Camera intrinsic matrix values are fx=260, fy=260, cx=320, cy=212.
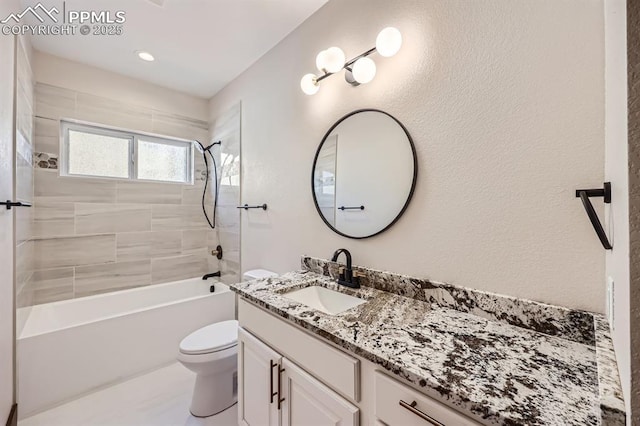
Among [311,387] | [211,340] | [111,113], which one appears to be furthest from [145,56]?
[311,387]

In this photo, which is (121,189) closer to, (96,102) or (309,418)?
(96,102)

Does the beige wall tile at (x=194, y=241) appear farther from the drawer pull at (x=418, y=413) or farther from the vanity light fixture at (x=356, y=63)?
the drawer pull at (x=418, y=413)

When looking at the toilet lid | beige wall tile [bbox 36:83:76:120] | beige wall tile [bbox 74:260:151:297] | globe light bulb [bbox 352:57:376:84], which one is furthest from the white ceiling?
the toilet lid

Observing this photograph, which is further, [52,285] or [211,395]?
[52,285]

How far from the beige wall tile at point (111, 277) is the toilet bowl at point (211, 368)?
135 centimetres

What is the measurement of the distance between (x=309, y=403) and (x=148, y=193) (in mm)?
2677

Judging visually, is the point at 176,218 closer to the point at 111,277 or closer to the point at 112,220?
the point at 112,220

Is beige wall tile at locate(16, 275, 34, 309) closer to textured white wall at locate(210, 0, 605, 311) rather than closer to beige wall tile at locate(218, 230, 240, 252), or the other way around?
beige wall tile at locate(218, 230, 240, 252)

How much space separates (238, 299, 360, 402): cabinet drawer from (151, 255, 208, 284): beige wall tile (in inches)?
79.4

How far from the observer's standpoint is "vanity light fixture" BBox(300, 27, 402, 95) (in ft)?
4.10

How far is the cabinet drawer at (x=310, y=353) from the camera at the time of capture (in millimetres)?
848

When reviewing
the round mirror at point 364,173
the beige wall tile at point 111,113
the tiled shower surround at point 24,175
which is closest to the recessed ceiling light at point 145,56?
the beige wall tile at point 111,113

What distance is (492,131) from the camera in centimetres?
102

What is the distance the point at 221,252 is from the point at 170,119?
5.16 feet
